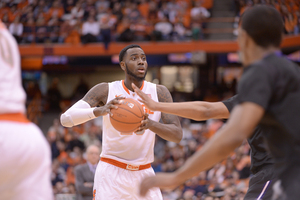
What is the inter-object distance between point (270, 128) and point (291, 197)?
388mm

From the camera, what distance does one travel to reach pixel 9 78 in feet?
7.11

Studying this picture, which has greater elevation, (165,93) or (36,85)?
(165,93)

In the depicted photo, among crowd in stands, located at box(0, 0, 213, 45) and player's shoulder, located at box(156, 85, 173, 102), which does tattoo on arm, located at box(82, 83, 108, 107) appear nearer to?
player's shoulder, located at box(156, 85, 173, 102)

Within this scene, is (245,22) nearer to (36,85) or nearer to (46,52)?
(46,52)

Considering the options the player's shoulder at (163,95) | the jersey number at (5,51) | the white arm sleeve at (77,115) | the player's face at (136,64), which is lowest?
the white arm sleeve at (77,115)

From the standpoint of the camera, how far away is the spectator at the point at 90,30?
687 inches

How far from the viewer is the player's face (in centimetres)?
441

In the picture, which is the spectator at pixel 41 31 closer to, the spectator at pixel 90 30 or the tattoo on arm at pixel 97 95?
the spectator at pixel 90 30

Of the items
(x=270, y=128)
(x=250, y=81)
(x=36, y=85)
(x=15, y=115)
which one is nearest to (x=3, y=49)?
(x=15, y=115)

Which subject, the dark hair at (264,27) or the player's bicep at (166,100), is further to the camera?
the player's bicep at (166,100)

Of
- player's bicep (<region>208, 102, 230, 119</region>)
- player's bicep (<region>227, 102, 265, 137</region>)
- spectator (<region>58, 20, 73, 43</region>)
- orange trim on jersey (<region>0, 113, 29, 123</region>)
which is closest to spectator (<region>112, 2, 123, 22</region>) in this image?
spectator (<region>58, 20, 73, 43</region>)

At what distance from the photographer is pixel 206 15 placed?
718 inches

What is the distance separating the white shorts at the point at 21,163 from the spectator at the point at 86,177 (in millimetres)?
5394

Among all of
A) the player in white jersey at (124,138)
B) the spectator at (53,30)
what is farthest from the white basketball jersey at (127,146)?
the spectator at (53,30)
